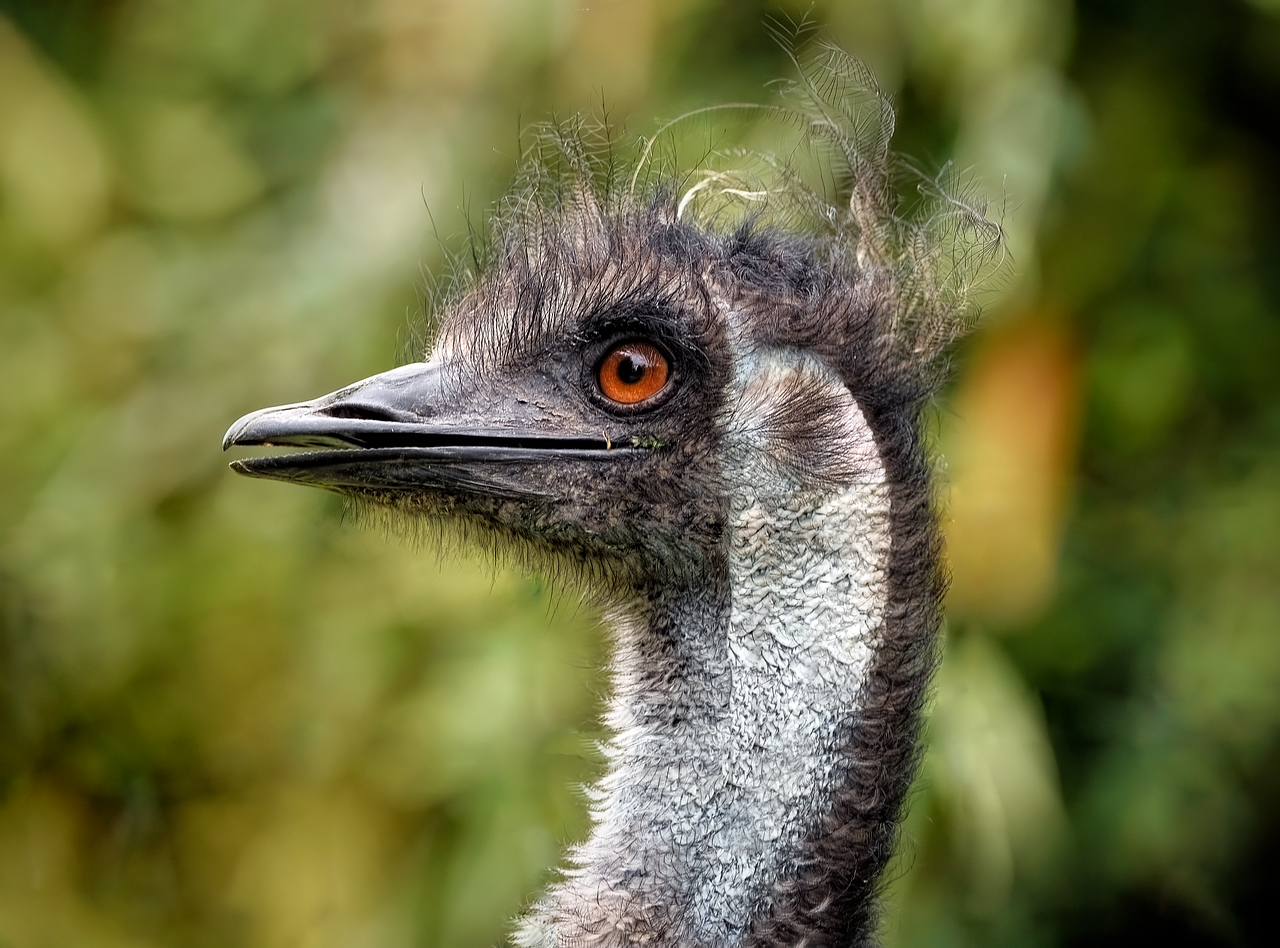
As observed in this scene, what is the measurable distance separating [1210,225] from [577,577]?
1671 millimetres

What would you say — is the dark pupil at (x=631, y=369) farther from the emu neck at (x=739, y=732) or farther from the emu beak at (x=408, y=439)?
the emu neck at (x=739, y=732)

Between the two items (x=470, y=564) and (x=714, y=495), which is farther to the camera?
(x=470, y=564)

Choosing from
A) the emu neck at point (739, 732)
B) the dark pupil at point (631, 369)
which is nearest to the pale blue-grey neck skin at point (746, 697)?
the emu neck at point (739, 732)

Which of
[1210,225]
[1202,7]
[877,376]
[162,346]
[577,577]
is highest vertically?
[1202,7]

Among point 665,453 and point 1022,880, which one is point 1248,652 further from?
point 665,453

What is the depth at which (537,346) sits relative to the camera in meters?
1.63

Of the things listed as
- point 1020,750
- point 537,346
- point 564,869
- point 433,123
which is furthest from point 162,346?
point 1020,750

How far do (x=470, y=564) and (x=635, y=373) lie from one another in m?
0.75

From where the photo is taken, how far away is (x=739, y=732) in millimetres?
1509

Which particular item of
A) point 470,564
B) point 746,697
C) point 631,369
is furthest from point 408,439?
point 470,564

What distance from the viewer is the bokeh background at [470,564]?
239 cm

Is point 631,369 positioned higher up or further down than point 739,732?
higher up

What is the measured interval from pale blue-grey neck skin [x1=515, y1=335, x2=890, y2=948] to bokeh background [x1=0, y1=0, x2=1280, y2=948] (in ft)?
2.07

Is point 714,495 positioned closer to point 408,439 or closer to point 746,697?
point 746,697
